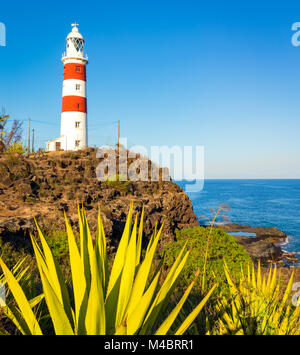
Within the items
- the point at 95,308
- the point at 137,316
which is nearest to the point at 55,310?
the point at 95,308

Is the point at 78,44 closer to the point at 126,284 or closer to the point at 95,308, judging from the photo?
the point at 126,284

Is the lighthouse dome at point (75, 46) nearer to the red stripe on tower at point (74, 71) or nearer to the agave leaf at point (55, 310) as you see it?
the red stripe on tower at point (74, 71)

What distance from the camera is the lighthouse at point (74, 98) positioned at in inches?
1011

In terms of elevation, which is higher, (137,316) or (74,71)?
(74,71)

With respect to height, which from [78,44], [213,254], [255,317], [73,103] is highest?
[78,44]

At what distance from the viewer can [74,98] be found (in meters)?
25.6

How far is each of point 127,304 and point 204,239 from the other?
6849 millimetres

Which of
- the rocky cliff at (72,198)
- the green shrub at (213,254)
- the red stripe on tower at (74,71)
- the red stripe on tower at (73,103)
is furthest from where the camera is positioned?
the red stripe on tower at (74,71)

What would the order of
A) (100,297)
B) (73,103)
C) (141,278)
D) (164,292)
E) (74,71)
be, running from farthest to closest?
(74,71), (73,103), (141,278), (164,292), (100,297)

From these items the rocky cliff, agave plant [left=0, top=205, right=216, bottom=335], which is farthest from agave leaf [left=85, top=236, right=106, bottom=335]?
the rocky cliff

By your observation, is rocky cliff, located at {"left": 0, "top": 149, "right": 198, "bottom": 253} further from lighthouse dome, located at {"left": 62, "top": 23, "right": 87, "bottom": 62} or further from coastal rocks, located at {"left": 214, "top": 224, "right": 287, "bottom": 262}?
lighthouse dome, located at {"left": 62, "top": 23, "right": 87, "bottom": 62}

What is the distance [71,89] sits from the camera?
25.6m

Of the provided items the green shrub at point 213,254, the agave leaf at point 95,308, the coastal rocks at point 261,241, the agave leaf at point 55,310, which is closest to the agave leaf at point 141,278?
the agave leaf at point 95,308

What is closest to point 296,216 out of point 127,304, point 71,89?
point 71,89
